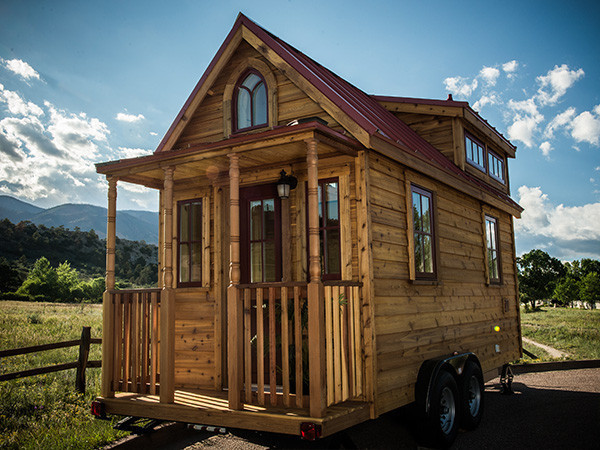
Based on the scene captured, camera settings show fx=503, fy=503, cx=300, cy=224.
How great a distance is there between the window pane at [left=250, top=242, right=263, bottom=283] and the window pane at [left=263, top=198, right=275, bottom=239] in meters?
0.20

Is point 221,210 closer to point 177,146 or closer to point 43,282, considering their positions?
point 177,146

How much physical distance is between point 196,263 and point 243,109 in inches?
95.2

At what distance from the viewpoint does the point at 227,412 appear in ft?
16.6

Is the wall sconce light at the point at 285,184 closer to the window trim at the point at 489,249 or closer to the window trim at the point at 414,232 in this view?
the window trim at the point at 414,232

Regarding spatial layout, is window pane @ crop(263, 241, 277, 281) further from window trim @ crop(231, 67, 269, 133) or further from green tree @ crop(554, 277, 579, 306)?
green tree @ crop(554, 277, 579, 306)

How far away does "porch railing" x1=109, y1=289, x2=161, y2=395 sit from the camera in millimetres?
6113

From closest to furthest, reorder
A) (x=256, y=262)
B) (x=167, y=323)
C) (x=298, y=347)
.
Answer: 1. (x=298, y=347)
2. (x=167, y=323)
3. (x=256, y=262)

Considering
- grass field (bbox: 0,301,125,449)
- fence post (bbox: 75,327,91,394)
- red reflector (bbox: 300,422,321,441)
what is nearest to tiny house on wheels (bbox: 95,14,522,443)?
red reflector (bbox: 300,422,321,441)

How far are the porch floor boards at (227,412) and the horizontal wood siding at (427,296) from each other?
27.5 inches

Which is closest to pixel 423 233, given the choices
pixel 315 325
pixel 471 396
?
pixel 471 396

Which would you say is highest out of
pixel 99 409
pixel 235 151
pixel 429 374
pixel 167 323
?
pixel 235 151

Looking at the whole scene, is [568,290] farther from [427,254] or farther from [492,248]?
[427,254]

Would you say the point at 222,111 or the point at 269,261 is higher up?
the point at 222,111

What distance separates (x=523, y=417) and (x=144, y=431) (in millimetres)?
5816
